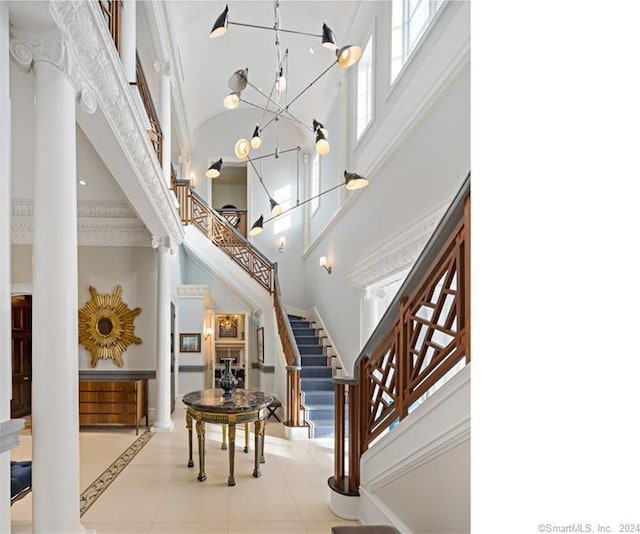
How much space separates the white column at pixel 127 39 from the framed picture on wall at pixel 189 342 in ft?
22.6

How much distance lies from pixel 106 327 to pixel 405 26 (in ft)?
21.4

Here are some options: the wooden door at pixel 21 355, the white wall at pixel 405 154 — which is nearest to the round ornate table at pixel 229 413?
the white wall at pixel 405 154

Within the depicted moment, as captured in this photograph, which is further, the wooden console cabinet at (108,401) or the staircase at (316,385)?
the staircase at (316,385)

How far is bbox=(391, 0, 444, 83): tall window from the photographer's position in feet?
20.5

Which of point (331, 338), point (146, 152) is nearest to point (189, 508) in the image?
point (146, 152)

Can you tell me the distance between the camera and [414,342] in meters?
3.30

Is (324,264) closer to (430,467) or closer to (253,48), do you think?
(253,48)

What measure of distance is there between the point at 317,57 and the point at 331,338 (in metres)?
5.91

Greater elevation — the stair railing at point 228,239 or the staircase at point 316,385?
the stair railing at point 228,239

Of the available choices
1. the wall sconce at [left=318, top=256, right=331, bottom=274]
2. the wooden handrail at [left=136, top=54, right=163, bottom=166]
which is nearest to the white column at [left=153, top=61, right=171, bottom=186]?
the wooden handrail at [left=136, top=54, right=163, bottom=166]

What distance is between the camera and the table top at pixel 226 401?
17.7ft

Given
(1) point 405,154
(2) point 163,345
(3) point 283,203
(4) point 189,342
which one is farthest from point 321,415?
(3) point 283,203

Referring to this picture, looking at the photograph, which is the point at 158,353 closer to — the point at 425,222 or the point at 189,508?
the point at 189,508

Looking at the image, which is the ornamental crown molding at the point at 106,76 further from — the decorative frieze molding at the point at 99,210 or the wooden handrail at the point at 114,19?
the decorative frieze molding at the point at 99,210
